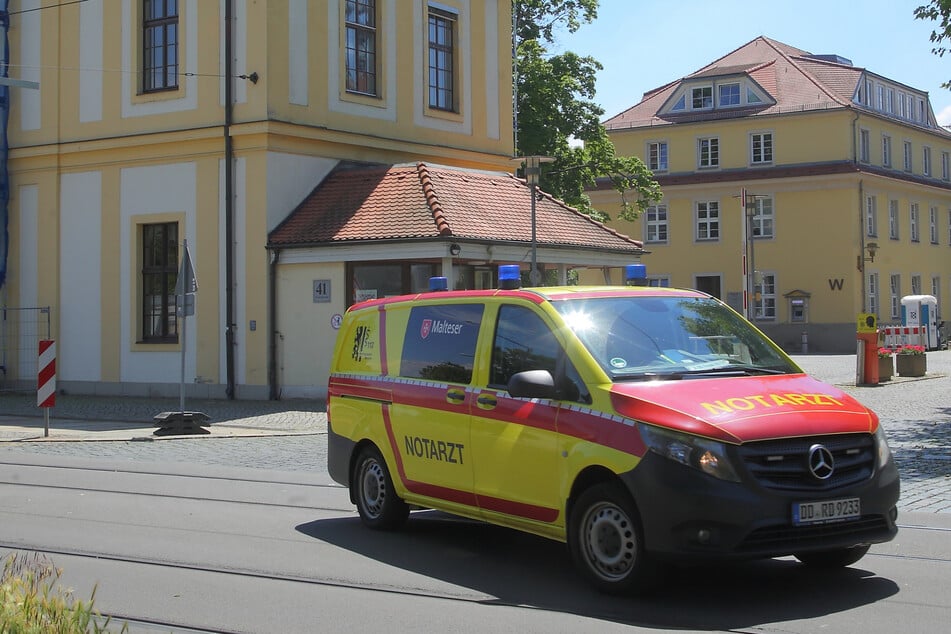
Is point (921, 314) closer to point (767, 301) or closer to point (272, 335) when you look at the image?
point (767, 301)

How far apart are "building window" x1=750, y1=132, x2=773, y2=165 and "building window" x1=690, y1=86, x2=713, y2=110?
10.0ft

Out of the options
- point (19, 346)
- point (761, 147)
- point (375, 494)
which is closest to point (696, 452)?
point (375, 494)

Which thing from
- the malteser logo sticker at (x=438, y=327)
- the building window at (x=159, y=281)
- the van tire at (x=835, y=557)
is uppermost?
the building window at (x=159, y=281)

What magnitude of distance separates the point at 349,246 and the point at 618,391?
657 inches

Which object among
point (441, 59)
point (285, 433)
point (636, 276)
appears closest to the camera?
point (636, 276)

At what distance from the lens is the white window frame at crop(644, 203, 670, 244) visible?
56.9 meters

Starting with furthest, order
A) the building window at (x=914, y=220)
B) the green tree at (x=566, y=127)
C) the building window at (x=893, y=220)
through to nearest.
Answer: the building window at (x=914, y=220), the building window at (x=893, y=220), the green tree at (x=566, y=127)

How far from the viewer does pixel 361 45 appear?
27016 mm

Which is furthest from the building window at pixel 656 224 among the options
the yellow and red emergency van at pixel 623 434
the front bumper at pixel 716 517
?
the front bumper at pixel 716 517

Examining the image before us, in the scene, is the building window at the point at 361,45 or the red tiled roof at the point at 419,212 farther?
the building window at the point at 361,45

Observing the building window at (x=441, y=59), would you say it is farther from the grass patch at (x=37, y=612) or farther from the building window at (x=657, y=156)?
the building window at (x=657, y=156)

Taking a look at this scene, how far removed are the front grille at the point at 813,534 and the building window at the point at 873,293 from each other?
4879 cm

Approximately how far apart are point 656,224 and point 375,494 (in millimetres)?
48569

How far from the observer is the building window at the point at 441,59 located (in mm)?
28891
